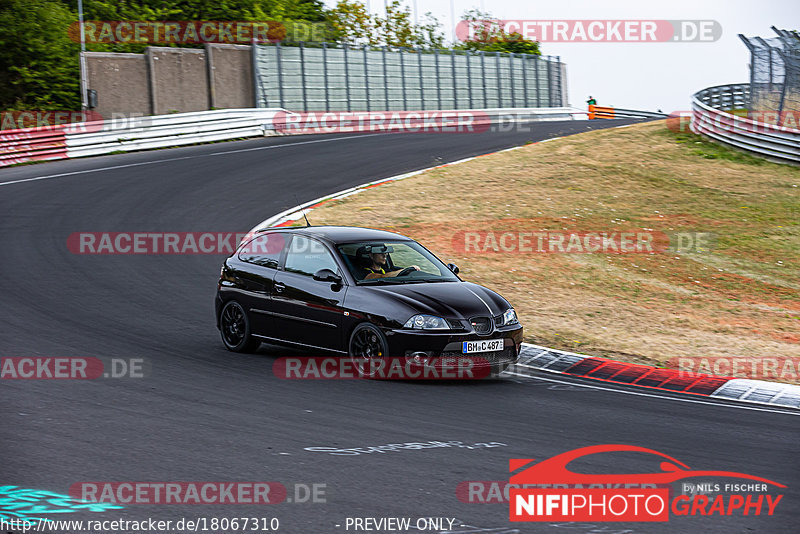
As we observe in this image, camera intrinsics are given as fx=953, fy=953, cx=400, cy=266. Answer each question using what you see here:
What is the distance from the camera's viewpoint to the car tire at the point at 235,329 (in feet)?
36.1

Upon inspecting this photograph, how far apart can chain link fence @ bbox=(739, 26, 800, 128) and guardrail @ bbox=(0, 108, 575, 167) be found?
14193mm

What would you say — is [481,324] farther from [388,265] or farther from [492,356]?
[388,265]

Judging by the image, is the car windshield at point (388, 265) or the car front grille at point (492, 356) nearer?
the car front grille at point (492, 356)

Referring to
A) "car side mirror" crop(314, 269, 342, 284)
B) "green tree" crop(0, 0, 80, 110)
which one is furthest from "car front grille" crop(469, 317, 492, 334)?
"green tree" crop(0, 0, 80, 110)

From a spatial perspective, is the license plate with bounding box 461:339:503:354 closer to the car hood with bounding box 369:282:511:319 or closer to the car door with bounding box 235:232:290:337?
the car hood with bounding box 369:282:511:319

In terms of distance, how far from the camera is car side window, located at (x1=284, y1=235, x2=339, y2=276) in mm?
10477

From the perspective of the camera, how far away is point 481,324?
9.66 m

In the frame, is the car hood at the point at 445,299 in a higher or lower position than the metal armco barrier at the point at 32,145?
lower

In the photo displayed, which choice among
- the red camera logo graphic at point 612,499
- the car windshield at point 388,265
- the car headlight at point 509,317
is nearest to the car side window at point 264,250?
the car windshield at point 388,265

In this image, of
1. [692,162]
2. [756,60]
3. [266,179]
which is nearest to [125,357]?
[266,179]

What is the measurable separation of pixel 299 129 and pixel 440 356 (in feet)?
87.8

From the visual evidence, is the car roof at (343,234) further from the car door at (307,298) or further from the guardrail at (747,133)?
the guardrail at (747,133)

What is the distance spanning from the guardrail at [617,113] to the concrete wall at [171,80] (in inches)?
783

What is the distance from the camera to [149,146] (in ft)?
97.1
